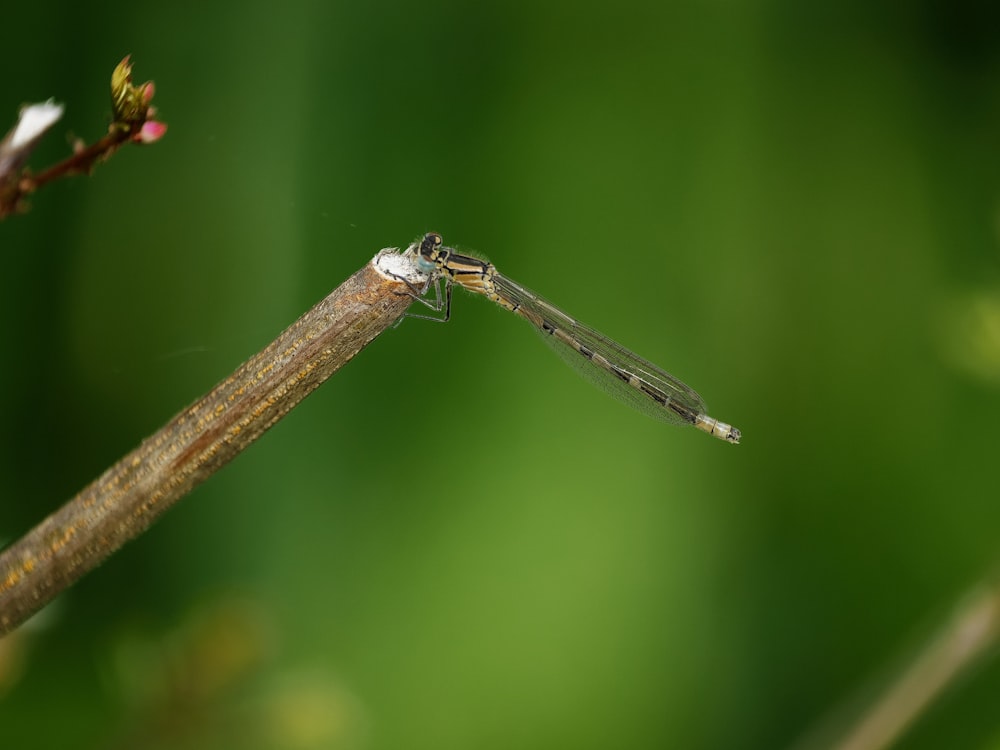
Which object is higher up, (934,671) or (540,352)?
(540,352)

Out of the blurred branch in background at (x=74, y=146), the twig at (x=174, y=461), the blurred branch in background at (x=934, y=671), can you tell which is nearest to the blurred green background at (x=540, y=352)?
the blurred branch in background at (x=934, y=671)

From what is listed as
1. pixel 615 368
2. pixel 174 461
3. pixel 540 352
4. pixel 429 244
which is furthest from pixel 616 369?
pixel 174 461

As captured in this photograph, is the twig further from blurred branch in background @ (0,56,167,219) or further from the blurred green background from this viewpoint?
the blurred green background

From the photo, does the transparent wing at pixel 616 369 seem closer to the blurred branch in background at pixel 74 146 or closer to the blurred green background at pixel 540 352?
the blurred green background at pixel 540 352

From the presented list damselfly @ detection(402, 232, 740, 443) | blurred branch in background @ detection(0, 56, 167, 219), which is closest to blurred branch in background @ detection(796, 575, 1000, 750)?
damselfly @ detection(402, 232, 740, 443)

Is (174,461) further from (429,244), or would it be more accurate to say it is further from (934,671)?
(934,671)

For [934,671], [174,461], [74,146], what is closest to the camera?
[74,146]

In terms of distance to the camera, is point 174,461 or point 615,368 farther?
point 615,368

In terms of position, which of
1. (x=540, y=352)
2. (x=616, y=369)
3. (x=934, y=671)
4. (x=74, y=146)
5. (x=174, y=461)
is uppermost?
(x=540, y=352)
